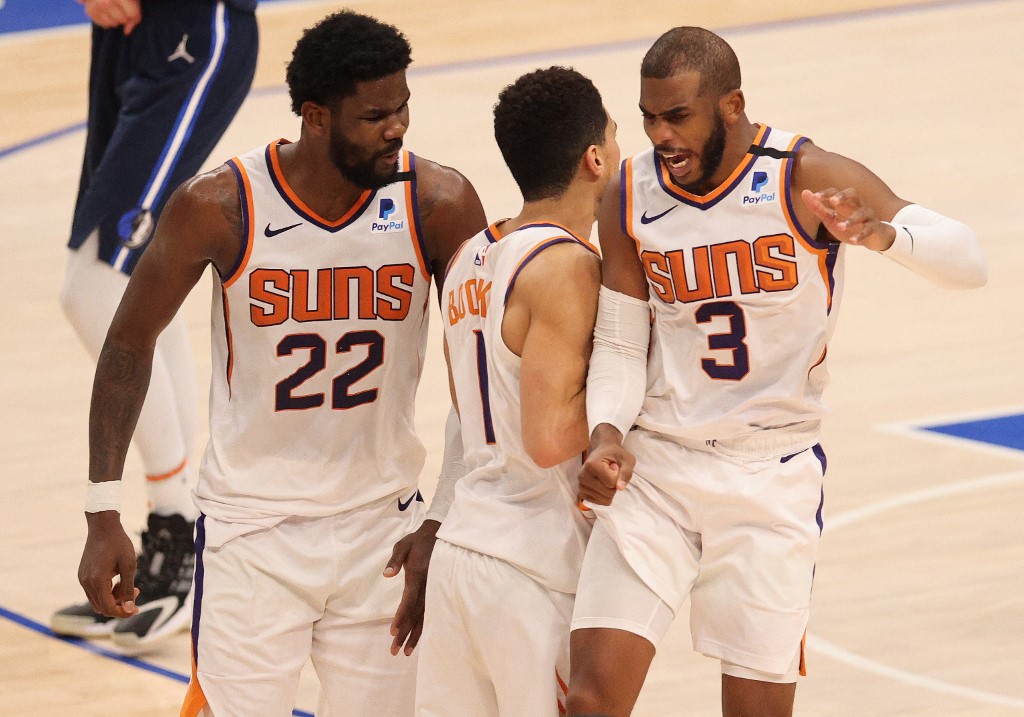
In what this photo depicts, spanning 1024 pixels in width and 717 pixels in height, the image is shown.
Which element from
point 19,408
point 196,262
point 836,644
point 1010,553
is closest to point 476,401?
point 196,262

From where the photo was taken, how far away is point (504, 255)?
3918 mm

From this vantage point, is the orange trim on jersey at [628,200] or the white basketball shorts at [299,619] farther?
the white basketball shorts at [299,619]

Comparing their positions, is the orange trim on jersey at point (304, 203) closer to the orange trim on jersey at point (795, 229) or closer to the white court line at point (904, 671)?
the orange trim on jersey at point (795, 229)

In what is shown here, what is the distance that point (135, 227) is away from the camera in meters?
5.91

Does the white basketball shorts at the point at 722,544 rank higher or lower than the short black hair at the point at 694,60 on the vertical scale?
lower

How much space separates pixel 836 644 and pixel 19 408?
413 centimetres

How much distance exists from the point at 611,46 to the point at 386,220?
11.6 metres

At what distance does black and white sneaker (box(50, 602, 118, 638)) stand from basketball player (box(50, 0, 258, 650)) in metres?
0.01

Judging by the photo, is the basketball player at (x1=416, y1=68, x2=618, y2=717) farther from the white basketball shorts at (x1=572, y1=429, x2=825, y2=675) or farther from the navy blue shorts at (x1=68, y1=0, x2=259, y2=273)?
the navy blue shorts at (x1=68, y1=0, x2=259, y2=273)

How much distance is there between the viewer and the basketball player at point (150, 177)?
19.3 feet

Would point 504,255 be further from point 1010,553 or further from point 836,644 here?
point 1010,553

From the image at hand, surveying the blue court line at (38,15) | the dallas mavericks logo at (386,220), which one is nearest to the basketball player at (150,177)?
the dallas mavericks logo at (386,220)

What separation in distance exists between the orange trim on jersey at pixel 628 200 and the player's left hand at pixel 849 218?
45cm

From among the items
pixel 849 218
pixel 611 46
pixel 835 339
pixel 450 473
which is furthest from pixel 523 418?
pixel 611 46
